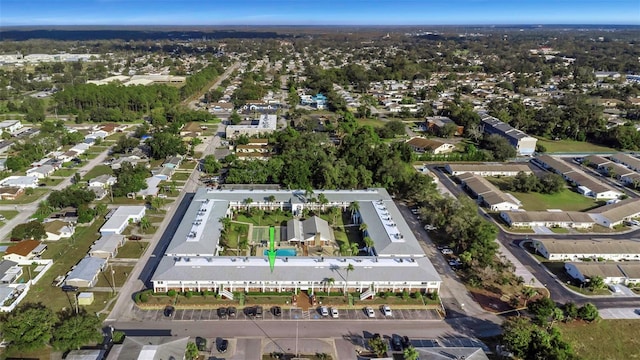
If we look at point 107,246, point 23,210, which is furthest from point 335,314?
point 23,210

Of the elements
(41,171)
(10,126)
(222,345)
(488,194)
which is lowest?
(222,345)

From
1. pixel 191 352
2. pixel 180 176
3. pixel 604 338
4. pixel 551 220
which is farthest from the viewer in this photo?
pixel 180 176

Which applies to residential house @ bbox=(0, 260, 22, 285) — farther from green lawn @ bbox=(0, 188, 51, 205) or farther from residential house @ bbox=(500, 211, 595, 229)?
residential house @ bbox=(500, 211, 595, 229)

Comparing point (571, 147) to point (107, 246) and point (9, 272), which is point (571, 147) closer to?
point (107, 246)

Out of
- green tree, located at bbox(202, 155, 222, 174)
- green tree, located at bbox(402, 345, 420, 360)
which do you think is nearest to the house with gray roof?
green tree, located at bbox(402, 345, 420, 360)

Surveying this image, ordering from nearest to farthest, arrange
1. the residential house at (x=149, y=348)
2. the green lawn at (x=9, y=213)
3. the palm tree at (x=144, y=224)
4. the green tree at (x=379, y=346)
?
the residential house at (x=149, y=348) → the green tree at (x=379, y=346) → the palm tree at (x=144, y=224) → the green lawn at (x=9, y=213)

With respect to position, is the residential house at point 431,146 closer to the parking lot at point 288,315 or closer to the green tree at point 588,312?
the green tree at point 588,312

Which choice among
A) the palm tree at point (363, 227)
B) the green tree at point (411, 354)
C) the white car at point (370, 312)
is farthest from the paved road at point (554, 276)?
the green tree at point (411, 354)

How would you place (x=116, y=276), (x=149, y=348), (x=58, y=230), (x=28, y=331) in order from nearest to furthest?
1. (x=149, y=348)
2. (x=28, y=331)
3. (x=116, y=276)
4. (x=58, y=230)
